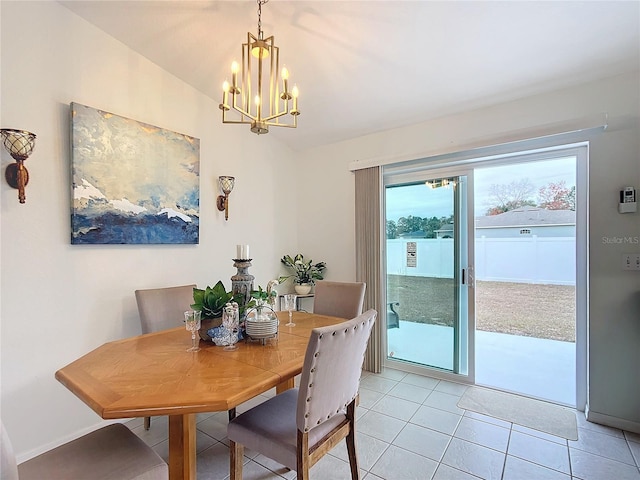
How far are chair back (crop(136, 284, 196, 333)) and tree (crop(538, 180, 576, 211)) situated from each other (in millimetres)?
3552

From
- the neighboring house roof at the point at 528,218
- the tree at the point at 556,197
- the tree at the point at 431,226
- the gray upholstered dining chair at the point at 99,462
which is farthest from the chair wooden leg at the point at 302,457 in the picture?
the tree at the point at 556,197

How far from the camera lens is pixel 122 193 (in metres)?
2.34

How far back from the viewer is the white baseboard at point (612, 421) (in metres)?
2.18

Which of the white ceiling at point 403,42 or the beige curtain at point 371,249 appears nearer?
the white ceiling at point 403,42

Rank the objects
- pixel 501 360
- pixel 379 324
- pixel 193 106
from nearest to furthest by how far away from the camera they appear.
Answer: pixel 193 106
pixel 379 324
pixel 501 360

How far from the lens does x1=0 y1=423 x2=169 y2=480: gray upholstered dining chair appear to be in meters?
1.17

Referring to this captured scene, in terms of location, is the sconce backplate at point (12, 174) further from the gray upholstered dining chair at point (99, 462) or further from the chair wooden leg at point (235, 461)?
the chair wooden leg at point (235, 461)

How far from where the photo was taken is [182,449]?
1.31m

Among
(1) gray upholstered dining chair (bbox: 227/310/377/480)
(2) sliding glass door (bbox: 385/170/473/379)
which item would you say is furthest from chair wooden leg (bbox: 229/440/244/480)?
(2) sliding glass door (bbox: 385/170/473/379)

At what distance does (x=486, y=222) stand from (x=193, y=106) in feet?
11.5

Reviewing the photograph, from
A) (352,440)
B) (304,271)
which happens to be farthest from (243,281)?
(304,271)

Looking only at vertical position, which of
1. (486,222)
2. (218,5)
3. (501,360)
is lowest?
(501,360)


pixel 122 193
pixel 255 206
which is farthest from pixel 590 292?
pixel 122 193

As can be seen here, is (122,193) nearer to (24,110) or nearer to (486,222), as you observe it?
(24,110)
